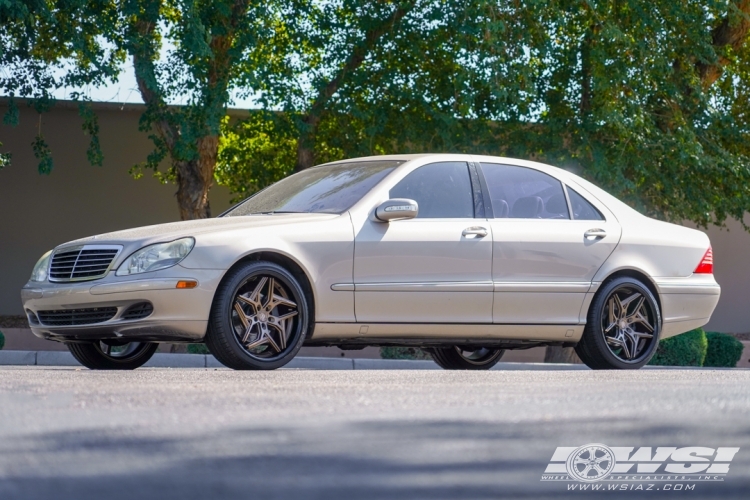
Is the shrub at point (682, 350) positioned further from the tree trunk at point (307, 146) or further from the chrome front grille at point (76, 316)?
the chrome front grille at point (76, 316)

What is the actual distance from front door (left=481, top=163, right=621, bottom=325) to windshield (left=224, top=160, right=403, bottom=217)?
0.87 metres

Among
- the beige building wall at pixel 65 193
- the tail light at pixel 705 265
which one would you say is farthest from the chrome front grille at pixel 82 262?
the beige building wall at pixel 65 193

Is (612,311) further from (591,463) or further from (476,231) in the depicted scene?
(591,463)

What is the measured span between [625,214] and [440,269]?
184cm

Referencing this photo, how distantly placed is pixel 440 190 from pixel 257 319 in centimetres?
179

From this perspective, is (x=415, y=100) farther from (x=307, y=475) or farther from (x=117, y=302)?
(x=307, y=475)

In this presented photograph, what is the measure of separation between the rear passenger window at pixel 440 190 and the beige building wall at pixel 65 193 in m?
12.6

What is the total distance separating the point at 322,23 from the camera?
1623 cm

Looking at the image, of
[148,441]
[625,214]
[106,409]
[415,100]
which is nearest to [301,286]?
[625,214]

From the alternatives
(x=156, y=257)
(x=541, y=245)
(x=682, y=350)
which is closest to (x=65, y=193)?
(x=682, y=350)

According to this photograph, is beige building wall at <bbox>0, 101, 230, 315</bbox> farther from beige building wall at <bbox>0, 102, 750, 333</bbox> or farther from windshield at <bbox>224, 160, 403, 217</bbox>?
windshield at <bbox>224, 160, 403, 217</bbox>

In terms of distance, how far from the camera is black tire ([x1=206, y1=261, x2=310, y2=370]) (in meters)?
6.77

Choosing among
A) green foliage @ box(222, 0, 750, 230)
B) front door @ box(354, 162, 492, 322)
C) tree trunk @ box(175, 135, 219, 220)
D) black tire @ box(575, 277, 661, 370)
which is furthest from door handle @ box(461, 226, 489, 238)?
tree trunk @ box(175, 135, 219, 220)

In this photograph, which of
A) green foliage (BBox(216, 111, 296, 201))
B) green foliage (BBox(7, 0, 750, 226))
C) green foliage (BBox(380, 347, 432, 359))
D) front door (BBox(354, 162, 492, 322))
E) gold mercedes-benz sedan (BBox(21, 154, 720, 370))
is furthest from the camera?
green foliage (BBox(216, 111, 296, 201))
